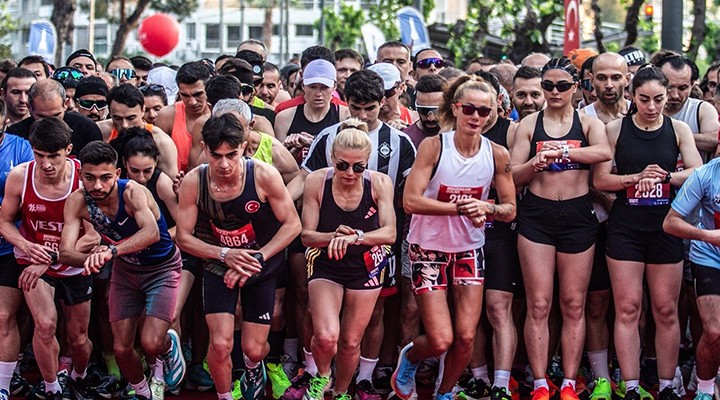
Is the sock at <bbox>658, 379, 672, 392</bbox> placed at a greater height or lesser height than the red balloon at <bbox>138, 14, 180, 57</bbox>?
lesser

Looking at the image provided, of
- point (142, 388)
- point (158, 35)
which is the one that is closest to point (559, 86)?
point (142, 388)

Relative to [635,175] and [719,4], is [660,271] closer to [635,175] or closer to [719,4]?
[635,175]

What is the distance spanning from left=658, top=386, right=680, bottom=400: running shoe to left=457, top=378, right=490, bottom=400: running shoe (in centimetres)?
126

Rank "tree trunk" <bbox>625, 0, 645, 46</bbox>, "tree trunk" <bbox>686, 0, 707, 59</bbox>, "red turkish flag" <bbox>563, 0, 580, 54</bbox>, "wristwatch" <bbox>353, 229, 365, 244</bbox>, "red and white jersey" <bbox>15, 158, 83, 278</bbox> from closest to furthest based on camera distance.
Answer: "wristwatch" <bbox>353, 229, 365, 244</bbox> → "red and white jersey" <bbox>15, 158, 83, 278</bbox> → "red turkish flag" <bbox>563, 0, 580, 54</bbox> → "tree trunk" <bbox>686, 0, 707, 59</bbox> → "tree trunk" <bbox>625, 0, 645, 46</bbox>

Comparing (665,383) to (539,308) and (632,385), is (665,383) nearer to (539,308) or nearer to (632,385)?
(632,385)

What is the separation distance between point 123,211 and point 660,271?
12.4 ft

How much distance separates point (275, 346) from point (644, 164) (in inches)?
124

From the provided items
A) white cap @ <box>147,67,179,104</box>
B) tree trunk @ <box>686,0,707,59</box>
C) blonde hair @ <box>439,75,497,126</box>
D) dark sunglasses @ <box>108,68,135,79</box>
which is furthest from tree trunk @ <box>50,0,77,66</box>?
blonde hair @ <box>439,75,497,126</box>

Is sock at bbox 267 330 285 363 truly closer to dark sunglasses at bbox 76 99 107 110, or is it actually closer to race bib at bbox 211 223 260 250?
race bib at bbox 211 223 260 250

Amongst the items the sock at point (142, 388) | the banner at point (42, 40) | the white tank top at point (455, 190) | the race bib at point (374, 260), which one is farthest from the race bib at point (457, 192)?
the banner at point (42, 40)

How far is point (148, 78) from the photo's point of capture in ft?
40.9

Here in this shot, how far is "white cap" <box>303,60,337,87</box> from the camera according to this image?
9.45 meters

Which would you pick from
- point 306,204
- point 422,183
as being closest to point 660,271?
point 422,183

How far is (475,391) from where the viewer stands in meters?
8.71
